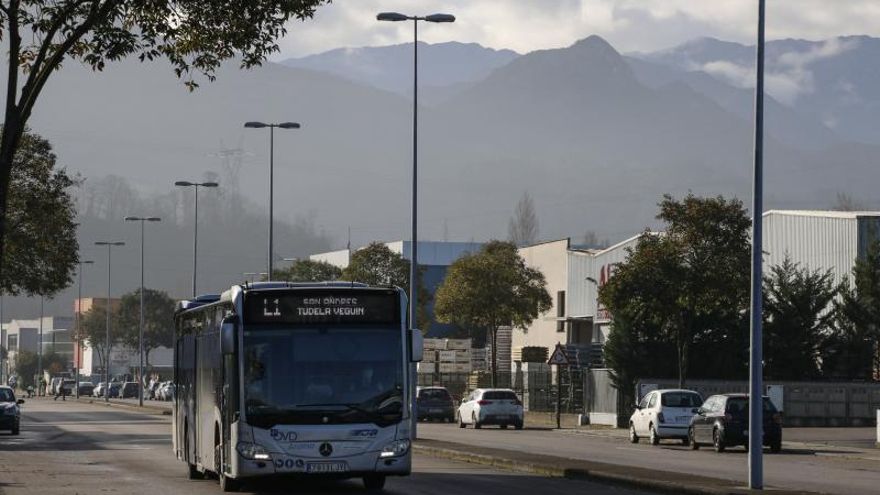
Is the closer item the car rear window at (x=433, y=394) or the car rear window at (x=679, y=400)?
the car rear window at (x=679, y=400)

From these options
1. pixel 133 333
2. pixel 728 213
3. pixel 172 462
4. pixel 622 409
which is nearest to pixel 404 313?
pixel 172 462

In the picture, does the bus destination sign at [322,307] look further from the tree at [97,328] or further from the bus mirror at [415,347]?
the tree at [97,328]

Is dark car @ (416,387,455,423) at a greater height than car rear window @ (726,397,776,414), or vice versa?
car rear window @ (726,397,776,414)

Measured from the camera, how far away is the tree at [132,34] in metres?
22.8

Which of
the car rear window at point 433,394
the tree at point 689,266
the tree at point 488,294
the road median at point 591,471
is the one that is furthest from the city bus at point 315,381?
the tree at point 488,294

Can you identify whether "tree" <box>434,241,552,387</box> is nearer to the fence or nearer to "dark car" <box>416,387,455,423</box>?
"dark car" <box>416,387,455,423</box>

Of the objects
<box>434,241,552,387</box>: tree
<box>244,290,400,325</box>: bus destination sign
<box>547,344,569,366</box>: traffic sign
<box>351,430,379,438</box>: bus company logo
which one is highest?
<box>434,241,552,387</box>: tree

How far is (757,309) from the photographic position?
82.2 feet

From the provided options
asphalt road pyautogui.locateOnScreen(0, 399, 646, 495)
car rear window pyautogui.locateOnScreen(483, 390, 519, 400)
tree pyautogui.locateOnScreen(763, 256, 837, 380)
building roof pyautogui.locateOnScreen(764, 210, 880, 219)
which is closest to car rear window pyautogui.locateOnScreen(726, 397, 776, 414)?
asphalt road pyautogui.locateOnScreen(0, 399, 646, 495)

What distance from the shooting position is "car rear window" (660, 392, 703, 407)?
4925 centimetres

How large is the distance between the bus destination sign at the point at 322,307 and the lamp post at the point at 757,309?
5128 mm

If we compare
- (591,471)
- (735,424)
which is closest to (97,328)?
(735,424)

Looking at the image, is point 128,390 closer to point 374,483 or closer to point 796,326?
point 796,326

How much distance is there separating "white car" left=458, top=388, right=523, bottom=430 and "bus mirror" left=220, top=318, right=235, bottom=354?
128 feet
